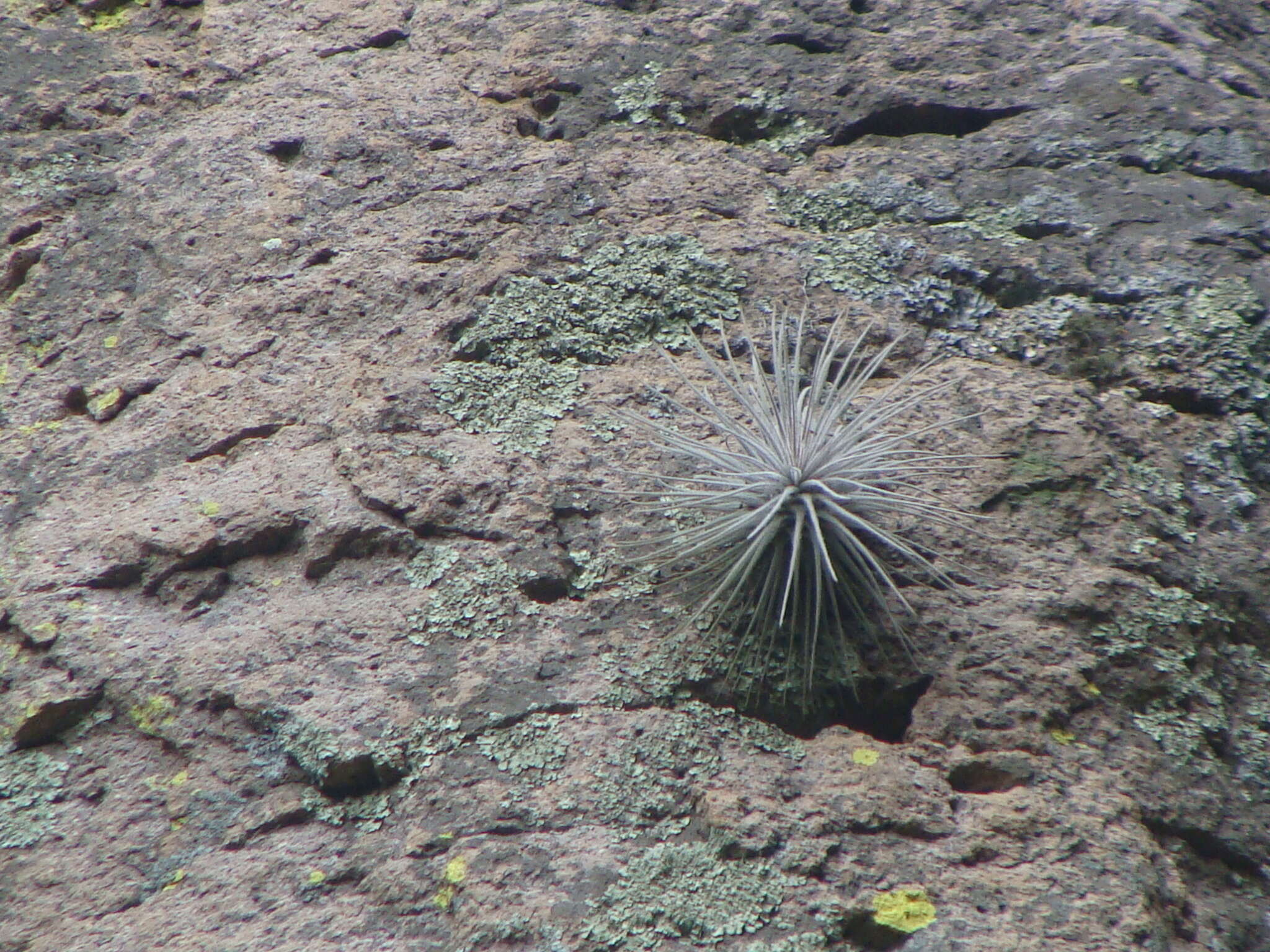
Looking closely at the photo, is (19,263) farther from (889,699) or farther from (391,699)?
(889,699)

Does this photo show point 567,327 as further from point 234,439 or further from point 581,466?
point 234,439

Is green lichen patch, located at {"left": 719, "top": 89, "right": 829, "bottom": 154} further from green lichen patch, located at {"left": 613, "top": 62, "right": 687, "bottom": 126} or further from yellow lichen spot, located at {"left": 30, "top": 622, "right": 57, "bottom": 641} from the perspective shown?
yellow lichen spot, located at {"left": 30, "top": 622, "right": 57, "bottom": 641}

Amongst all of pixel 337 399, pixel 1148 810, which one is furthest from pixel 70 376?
pixel 1148 810

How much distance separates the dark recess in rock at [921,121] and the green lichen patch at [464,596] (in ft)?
5.17

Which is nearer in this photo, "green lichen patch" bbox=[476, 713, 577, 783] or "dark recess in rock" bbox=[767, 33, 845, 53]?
"green lichen patch" bbox=[476, 713, 577, 783]

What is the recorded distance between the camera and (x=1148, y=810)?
1726 mm

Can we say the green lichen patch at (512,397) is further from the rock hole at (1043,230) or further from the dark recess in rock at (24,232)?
the dark recess in rock at (24,232)

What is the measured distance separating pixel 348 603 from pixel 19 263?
4.85 ft

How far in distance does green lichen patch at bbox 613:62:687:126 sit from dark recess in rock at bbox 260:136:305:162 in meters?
0.90

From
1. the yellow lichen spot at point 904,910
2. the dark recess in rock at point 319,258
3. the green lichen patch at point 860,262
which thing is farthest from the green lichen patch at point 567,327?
the yellow lichen spot at point 904,910

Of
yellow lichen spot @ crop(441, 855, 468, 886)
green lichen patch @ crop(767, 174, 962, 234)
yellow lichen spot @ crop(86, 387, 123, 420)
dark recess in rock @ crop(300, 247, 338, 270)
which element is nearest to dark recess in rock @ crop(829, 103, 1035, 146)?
green lichen patch @ crop(767, 174, 962, 234)

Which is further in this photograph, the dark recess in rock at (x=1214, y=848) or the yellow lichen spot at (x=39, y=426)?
the yellow lichen spot at (x=39, y=426)

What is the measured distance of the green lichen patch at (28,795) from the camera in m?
1.76

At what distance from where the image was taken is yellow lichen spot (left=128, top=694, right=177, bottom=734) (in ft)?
6.14
